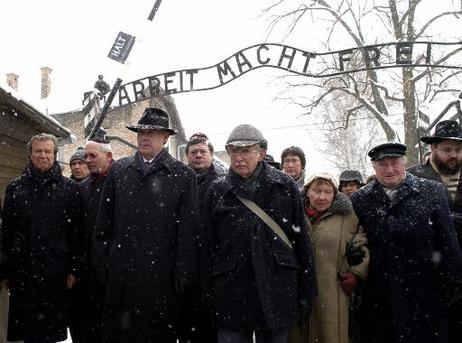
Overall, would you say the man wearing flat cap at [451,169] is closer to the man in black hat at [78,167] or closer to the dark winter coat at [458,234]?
the dark winter coat at [458,234]

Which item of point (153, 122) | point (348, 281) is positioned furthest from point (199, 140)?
point (348, 281)

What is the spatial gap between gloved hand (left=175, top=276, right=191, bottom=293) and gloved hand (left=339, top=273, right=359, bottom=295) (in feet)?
4.11

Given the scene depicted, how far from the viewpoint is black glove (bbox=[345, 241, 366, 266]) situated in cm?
405

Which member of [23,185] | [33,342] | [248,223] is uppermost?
[23,185]

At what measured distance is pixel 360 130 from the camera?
139 feet

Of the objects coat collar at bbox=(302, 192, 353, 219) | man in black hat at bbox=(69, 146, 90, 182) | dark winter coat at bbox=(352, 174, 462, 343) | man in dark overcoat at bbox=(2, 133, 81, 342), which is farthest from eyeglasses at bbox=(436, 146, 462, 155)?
man in black hat at bbox=(69, 146, 90, 182)

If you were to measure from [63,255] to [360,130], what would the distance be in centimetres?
4018

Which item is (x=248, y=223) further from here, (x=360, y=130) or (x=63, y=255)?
(x=360, y=130)

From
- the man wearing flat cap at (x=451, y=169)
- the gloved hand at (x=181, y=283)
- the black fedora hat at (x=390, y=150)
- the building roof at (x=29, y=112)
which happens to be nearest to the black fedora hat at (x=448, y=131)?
the man wearing flat cap at (x=451, y=169)

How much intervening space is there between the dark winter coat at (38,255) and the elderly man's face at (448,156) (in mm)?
3348

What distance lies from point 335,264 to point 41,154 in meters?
2.78

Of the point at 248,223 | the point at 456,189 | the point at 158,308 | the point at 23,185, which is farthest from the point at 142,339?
the point at 456,189

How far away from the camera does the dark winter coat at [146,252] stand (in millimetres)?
3941

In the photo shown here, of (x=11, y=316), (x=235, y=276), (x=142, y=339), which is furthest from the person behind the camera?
(x=11, y=316)
